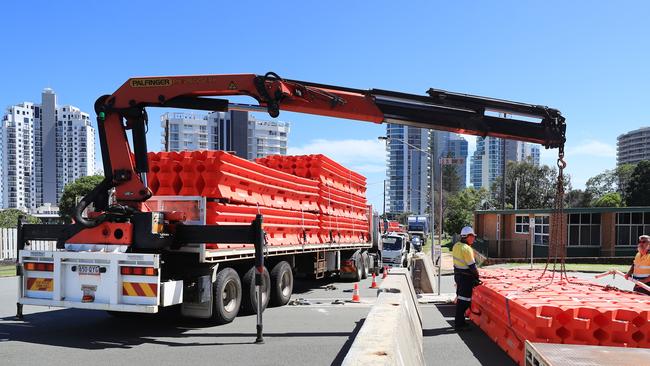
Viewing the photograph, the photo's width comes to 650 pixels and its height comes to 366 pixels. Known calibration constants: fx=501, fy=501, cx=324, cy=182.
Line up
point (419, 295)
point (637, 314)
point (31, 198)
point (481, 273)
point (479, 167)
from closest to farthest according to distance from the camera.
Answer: point (637, 314) < point (481, 273) < point (419, 295) < point (31, 198) < point (479, 167)

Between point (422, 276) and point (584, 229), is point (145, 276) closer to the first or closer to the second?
point (422, 276)

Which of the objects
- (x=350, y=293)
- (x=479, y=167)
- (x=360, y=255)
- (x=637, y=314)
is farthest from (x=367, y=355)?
(x=479, y=167)

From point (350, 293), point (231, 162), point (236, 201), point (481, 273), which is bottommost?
point (350, 293)

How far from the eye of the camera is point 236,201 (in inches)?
379

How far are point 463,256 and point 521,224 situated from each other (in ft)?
91.9

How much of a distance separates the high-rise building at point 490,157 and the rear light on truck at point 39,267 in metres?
99.4

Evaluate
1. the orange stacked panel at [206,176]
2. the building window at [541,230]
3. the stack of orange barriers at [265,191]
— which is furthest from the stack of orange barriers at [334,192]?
the building window at [541,230]

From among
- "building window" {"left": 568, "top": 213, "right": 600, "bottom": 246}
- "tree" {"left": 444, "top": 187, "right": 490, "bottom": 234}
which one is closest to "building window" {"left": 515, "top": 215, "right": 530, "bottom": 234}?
"building window" {"left": 568, "top": 213, "right": 600, "bottom": 246}

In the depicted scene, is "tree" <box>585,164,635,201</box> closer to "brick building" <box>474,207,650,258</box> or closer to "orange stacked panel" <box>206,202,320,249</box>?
"brick building" <box>474,207,650,258</box>

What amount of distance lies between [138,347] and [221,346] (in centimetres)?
128

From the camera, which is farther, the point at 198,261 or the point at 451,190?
the point at 451,190

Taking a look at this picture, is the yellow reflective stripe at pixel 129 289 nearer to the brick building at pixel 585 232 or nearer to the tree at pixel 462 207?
the brick building at pixel 585 232

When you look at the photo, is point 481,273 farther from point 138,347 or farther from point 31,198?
point 31,198

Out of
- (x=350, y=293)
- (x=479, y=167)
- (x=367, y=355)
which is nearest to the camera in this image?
(x=367, y=355)
